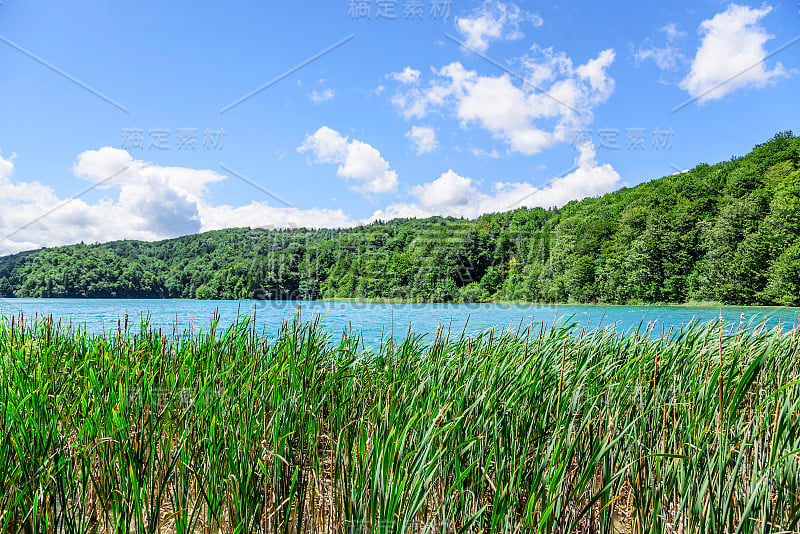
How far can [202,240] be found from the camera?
51062mm

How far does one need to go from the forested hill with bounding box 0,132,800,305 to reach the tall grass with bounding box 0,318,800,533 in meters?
43.2

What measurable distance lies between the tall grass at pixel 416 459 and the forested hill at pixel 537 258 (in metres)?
43.2

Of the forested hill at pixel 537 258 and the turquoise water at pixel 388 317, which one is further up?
the forested hill at pixel 537 258

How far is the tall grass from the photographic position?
200 cm

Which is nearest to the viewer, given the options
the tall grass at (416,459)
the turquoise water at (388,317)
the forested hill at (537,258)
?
the tall grass at (416,459)

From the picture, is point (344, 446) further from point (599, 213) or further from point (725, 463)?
point (599, 213)

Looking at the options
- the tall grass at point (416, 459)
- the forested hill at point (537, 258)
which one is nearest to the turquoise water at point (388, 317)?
the tall grass at point (416, 459)

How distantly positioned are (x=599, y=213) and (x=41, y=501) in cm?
6174

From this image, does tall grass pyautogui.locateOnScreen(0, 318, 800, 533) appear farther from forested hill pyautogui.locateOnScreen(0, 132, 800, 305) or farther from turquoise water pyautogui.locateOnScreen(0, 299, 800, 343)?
forested hill pyautogui.locateOnScreen(0, 132, 800, 305)

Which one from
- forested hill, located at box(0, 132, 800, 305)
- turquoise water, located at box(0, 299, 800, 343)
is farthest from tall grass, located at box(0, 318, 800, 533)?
forested hill, located at box(0, 132, 800, 305)

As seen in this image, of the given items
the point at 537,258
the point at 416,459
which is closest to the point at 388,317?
the point at 537,258

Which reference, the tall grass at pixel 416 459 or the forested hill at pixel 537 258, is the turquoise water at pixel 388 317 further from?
the forested hill at pixel 537 258

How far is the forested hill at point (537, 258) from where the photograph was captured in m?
41.1

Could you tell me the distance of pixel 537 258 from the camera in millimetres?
56438
